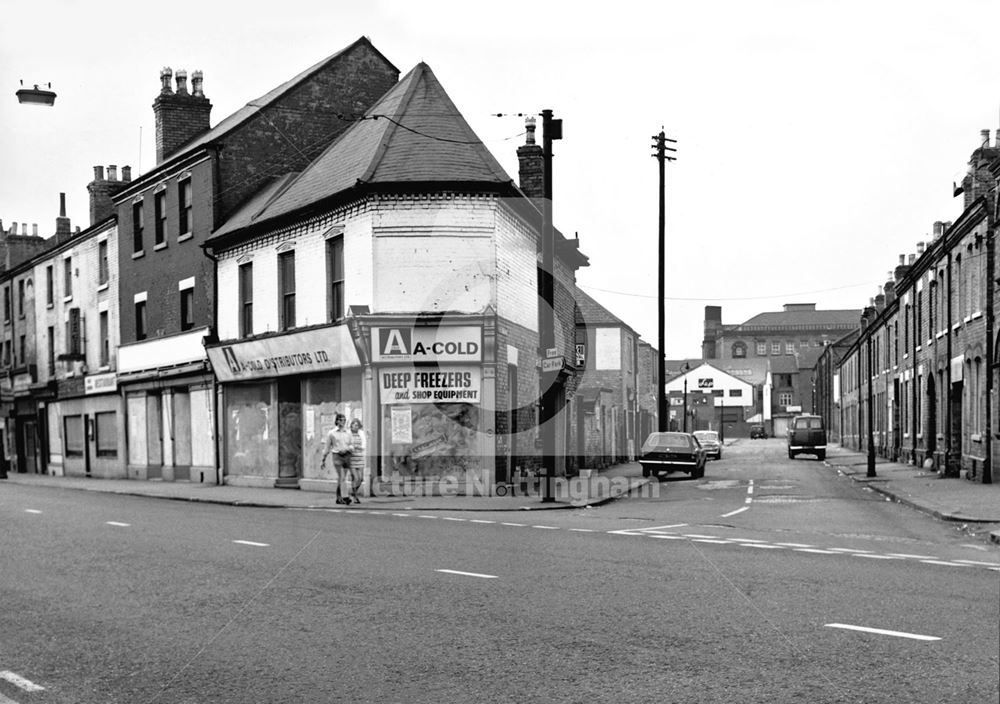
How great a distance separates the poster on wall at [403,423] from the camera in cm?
2412

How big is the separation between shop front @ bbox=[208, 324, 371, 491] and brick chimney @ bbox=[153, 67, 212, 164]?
30.9 ft

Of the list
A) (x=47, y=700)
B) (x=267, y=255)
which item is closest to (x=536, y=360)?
(x=267, y=255)

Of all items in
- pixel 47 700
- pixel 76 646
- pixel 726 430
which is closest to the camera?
pixel 47 700

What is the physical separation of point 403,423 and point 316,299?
13.9ft

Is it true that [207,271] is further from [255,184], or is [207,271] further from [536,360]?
[536,360]

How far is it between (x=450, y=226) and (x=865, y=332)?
4023cm

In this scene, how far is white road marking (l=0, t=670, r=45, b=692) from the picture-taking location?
20.5ft

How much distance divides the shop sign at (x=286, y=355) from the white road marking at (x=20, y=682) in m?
17.9

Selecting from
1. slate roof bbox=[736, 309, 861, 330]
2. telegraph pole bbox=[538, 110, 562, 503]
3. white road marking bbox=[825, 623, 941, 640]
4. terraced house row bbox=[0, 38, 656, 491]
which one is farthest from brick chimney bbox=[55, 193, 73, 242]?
slate roof bbox=[736, 309, 861, 330]

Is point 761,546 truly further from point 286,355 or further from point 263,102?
point 263,102

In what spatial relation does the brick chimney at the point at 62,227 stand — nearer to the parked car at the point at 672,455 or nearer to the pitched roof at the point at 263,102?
the pitched roof at the point at 263,102

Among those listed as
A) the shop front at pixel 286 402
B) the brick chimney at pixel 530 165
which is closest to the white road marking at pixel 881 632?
the shop front at pixel 286 402

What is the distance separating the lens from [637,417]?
5581cm

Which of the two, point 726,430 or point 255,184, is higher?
point 255,184
